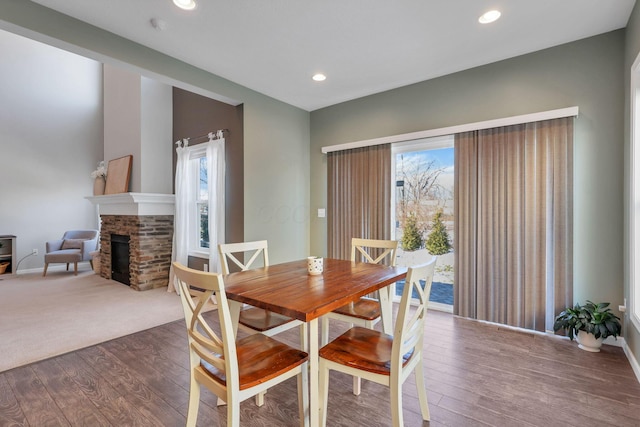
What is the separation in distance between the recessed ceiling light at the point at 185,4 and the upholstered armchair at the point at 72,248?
18.2 feet

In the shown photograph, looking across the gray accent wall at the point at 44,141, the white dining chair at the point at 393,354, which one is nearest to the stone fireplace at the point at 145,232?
the gray accent wall at the point at 44,141

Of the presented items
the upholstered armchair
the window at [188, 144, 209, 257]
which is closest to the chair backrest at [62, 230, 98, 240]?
the upholstered armchair

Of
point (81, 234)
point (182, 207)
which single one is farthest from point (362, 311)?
point (81, 234)

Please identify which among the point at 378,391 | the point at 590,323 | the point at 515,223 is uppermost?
the point at 515,223

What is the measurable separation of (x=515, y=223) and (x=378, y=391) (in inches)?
81.6

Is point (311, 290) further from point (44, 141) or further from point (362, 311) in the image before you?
point (44, 141)

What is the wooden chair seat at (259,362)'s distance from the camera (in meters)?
1.38

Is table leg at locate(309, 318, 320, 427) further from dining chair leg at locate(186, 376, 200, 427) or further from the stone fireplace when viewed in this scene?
the stone fireplace

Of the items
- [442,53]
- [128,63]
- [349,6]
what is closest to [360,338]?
[349,6]

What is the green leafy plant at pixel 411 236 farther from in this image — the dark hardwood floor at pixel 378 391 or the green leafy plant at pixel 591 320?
the green leafy plant at pixel 591 320

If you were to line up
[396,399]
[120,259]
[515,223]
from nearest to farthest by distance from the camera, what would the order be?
[396,399] → [515,223] → [120,259]

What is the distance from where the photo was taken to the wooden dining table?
1.41 meters

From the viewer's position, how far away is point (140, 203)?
463cm

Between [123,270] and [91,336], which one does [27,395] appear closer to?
[91,336]
